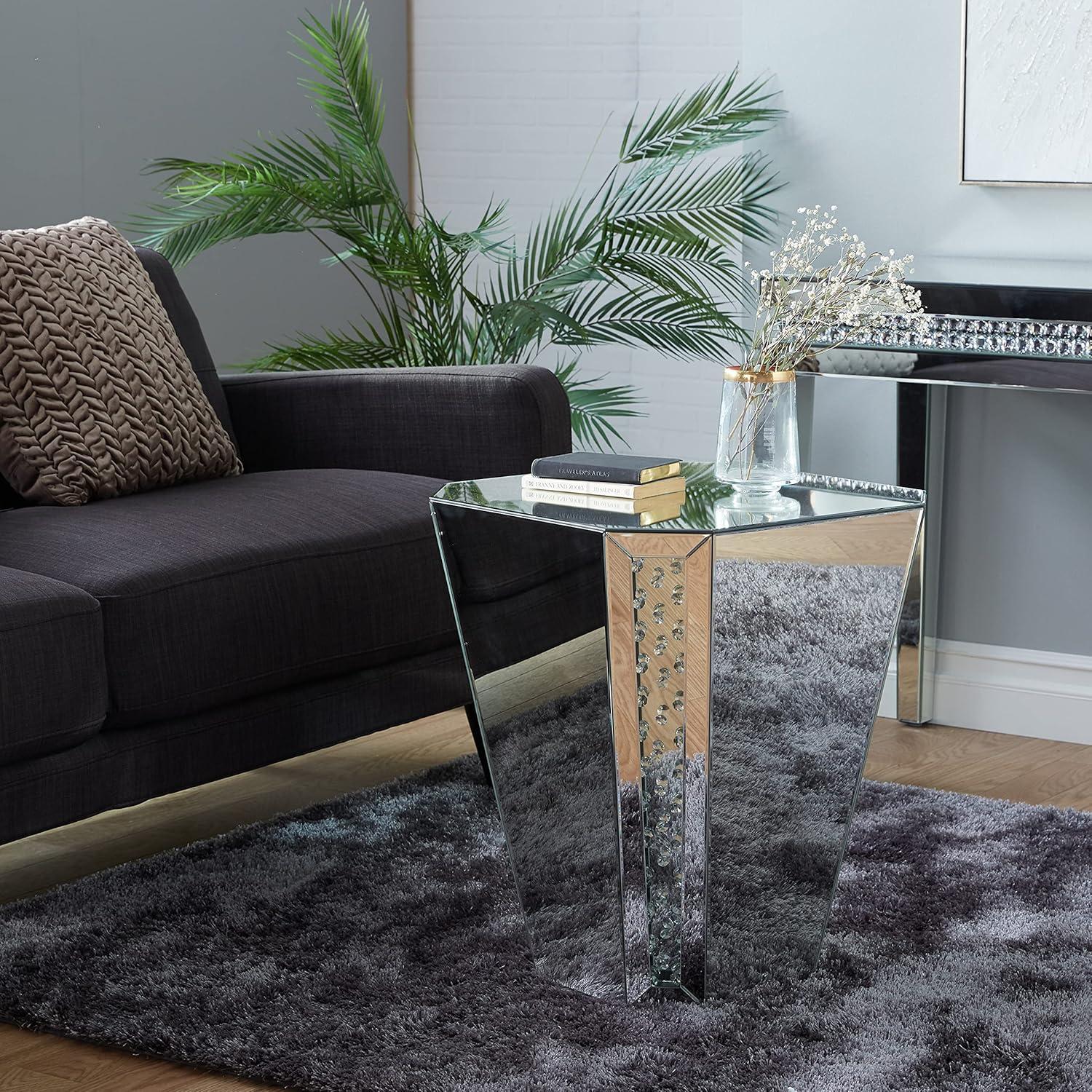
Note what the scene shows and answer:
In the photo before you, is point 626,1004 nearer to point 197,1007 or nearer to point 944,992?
point 944,992

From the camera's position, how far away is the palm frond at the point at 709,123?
312 cm

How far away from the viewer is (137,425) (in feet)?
8.14

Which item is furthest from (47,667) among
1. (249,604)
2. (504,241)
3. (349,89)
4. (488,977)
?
(349,89)

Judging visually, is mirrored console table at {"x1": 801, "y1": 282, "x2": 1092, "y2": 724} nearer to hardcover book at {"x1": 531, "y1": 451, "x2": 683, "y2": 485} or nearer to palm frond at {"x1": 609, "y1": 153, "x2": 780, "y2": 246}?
palm frond at {"x1": 609, "y1": 153, "x2": 780, "y2": 246}

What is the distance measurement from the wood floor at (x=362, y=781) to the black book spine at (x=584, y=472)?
869 mm

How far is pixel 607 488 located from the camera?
6.06 feet

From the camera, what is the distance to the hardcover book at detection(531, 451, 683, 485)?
184cm

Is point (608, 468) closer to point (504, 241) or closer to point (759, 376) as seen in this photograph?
point (759, 376)

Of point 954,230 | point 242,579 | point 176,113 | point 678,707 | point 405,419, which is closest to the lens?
point 678,707

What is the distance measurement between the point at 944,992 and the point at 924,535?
1404mm

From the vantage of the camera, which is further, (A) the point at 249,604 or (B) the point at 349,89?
(B) the point at 349,89

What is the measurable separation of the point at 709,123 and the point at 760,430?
4.49 ft

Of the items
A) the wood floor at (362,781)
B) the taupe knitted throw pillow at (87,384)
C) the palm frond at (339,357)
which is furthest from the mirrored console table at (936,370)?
the taupe knitted throw pillow at (87,384)

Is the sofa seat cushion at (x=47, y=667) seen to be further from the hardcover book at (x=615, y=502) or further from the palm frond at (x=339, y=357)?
the palm frond at (x=339, y=357)
